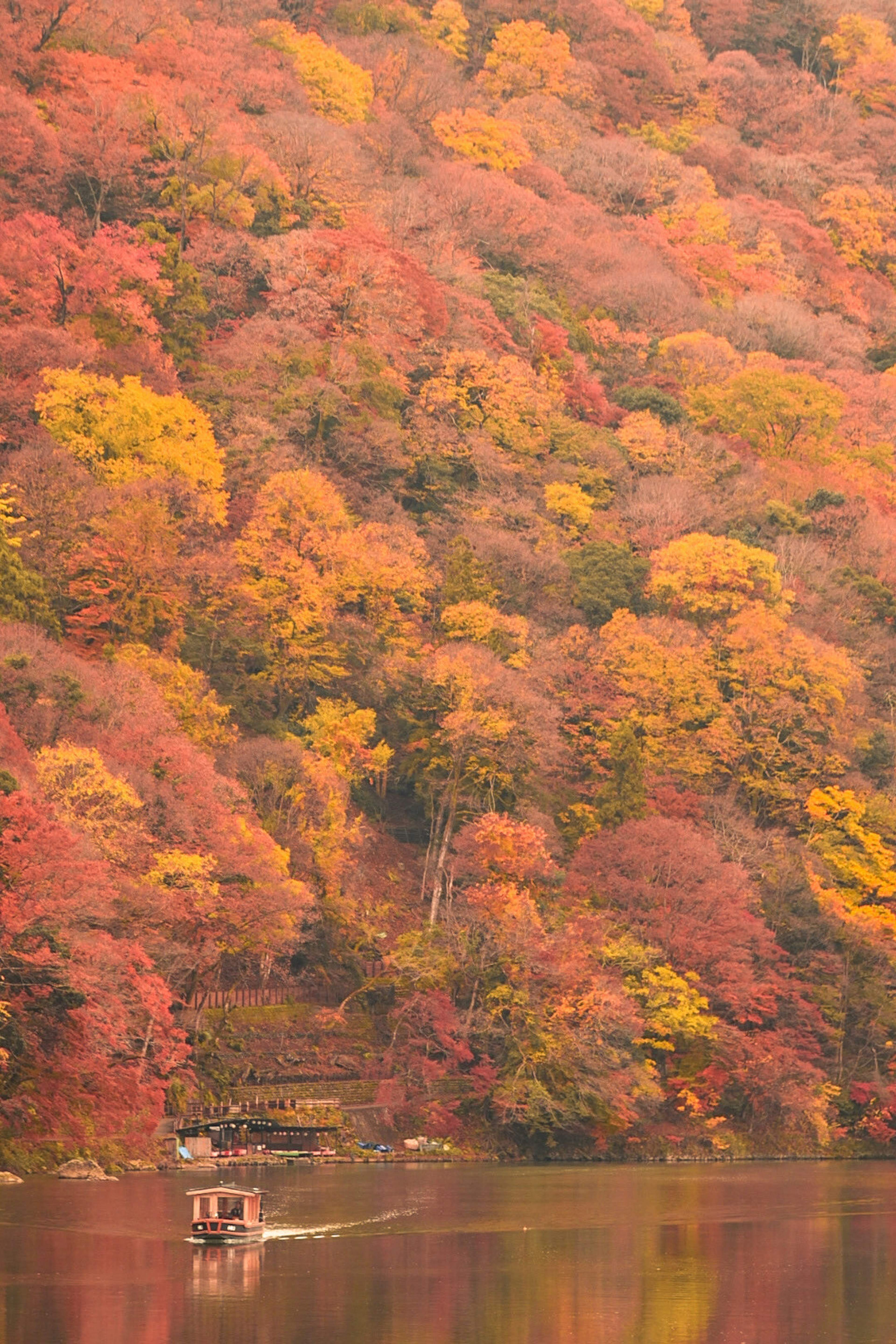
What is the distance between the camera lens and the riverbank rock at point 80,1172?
42.2 m

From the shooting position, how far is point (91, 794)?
46375 millimetres

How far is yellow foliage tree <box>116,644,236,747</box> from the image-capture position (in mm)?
55969

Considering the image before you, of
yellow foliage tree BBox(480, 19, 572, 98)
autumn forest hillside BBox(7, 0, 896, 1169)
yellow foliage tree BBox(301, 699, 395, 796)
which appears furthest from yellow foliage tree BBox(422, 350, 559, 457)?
yellow foliage tree BBox(480, 19, 572, 98)

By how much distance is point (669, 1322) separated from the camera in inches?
1115

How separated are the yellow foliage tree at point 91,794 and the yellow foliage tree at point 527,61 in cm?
8864

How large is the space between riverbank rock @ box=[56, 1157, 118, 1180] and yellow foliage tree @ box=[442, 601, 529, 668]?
90.4 ft

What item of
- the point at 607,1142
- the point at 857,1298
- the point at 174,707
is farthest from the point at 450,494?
the point at 857,1298

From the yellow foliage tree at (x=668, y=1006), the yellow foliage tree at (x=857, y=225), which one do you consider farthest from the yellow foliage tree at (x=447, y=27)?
the yellow foliage tree at (x=668, y=1006)

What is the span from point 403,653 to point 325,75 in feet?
169

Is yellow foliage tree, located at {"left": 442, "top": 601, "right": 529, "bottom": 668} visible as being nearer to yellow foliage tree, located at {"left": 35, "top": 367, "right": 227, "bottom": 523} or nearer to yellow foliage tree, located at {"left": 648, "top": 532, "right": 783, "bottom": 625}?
yellow foliage tree, located at {"left": 648, "top": 532, "right": 783, "bottom": 625}

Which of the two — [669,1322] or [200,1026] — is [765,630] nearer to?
[200,1026]

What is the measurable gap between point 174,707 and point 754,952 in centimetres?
1826

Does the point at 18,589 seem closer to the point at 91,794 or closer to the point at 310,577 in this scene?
the point at 310,577

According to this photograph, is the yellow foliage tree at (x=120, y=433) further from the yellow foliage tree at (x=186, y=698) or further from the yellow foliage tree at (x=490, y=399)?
the yellow foliage tree at (x=490, y=399)
